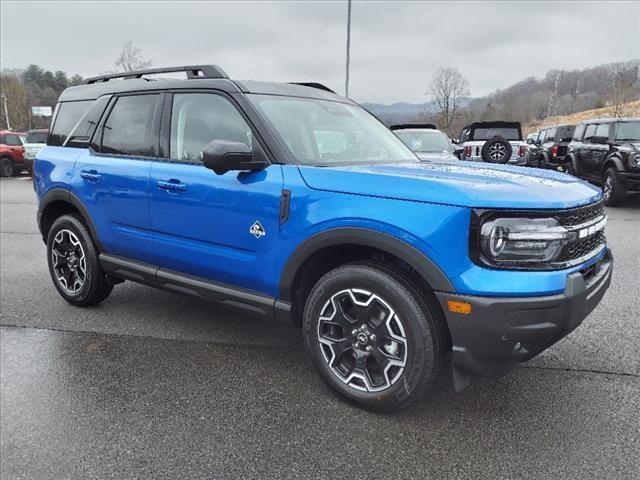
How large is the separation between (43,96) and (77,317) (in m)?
94.5

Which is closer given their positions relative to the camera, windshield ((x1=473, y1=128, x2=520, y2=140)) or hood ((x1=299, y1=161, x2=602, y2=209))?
hood ((x1=299, y1=161, x2=602, y2=209))

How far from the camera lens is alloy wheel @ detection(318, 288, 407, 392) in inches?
106

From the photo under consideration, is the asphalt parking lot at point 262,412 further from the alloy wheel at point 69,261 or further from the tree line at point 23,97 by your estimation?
the tree line at point 23,97

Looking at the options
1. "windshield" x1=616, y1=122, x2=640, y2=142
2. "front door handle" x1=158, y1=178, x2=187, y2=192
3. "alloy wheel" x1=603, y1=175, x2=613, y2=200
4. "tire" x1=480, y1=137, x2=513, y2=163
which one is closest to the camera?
"front door handle" x1=158, y1=178, x2=187, y2=192

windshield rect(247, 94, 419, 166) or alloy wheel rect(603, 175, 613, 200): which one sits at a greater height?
windshield rect(247, 94, 419, 166)

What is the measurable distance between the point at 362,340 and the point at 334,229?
2.07 ft

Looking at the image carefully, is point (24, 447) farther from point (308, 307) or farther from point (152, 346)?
point (308, 307)

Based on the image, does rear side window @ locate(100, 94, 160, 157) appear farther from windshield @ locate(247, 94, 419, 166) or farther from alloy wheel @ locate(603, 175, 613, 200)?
alloy wheel @ locate(603, 175, 613, 200)

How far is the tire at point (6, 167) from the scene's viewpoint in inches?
799

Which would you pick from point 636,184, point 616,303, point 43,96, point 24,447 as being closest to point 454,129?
point 636,184

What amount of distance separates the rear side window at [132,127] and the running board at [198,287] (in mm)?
854

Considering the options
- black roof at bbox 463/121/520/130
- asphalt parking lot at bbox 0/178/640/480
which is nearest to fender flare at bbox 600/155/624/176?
black roof at bbox 463/121/520/130

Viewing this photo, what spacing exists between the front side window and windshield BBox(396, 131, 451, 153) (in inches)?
325

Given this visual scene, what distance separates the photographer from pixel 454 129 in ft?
144
